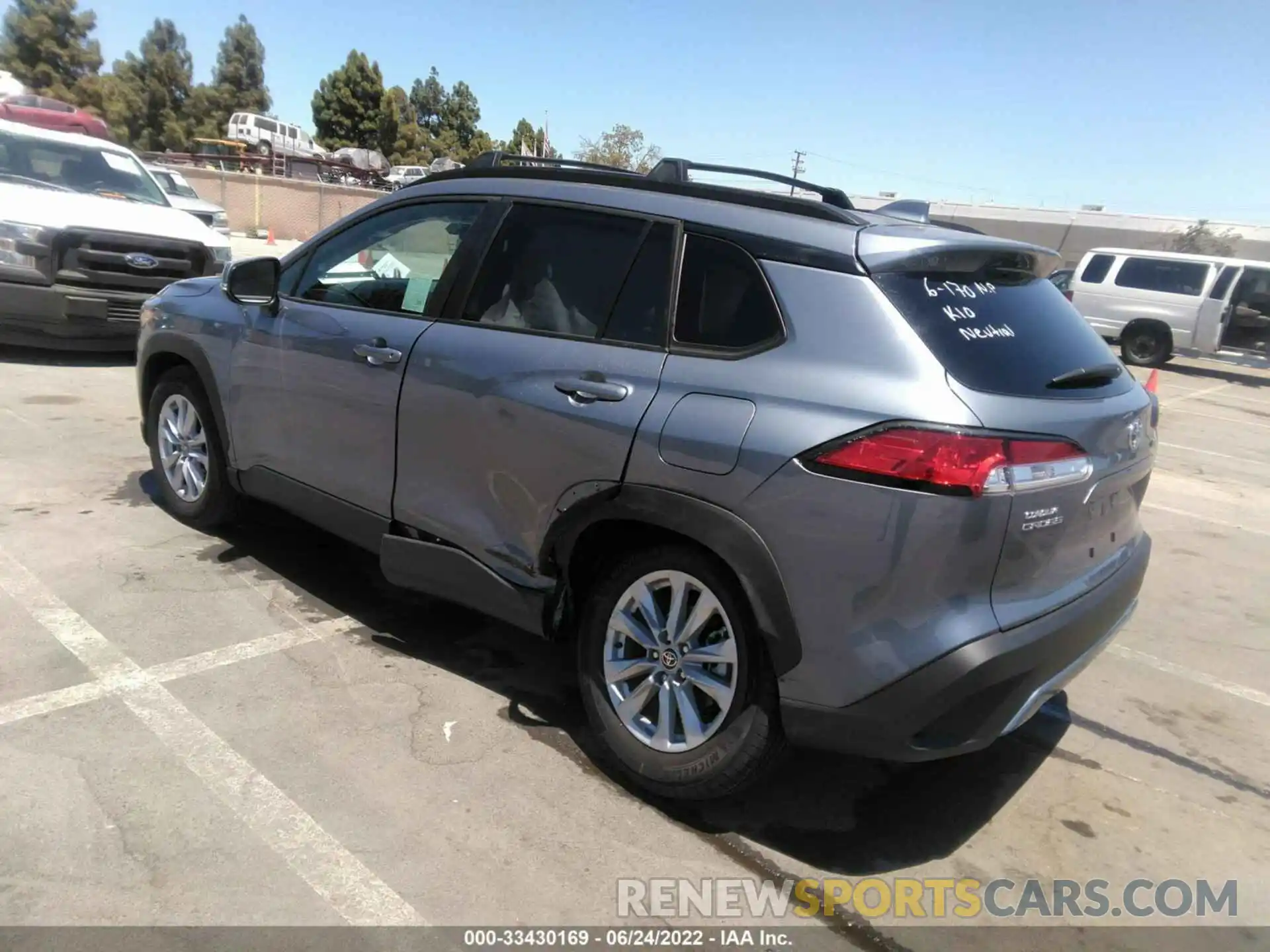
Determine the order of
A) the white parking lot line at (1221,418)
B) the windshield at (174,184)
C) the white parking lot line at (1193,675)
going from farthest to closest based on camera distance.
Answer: the windshield at (174,184), the white parking lot line at (1221,418), the white parking lot line at (1193,675)

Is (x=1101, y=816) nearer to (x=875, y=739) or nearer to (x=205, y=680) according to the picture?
(x=875, y=739)

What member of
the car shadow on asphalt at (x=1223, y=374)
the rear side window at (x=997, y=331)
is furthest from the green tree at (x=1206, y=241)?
the rear side window at (x=997, y=331)

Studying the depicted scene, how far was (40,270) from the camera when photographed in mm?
7777

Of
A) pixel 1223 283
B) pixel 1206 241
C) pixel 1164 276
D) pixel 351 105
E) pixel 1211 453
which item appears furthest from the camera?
pixel 351 105

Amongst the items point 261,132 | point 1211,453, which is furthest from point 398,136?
point 1211,453

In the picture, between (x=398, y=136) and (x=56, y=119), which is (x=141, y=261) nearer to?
(x=56, y=119)

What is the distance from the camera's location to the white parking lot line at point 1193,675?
4266mm

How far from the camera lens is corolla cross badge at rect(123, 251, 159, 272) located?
26.8 feet

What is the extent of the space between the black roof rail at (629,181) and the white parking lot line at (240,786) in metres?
2.24

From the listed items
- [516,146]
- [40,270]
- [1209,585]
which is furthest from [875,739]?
[516,146]

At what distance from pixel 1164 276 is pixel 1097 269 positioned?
117cm

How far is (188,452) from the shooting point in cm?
492

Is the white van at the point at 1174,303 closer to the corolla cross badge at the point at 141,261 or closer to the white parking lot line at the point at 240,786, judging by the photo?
the corolla cross badge at the point at 141,261

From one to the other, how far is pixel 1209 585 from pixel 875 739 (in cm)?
422
